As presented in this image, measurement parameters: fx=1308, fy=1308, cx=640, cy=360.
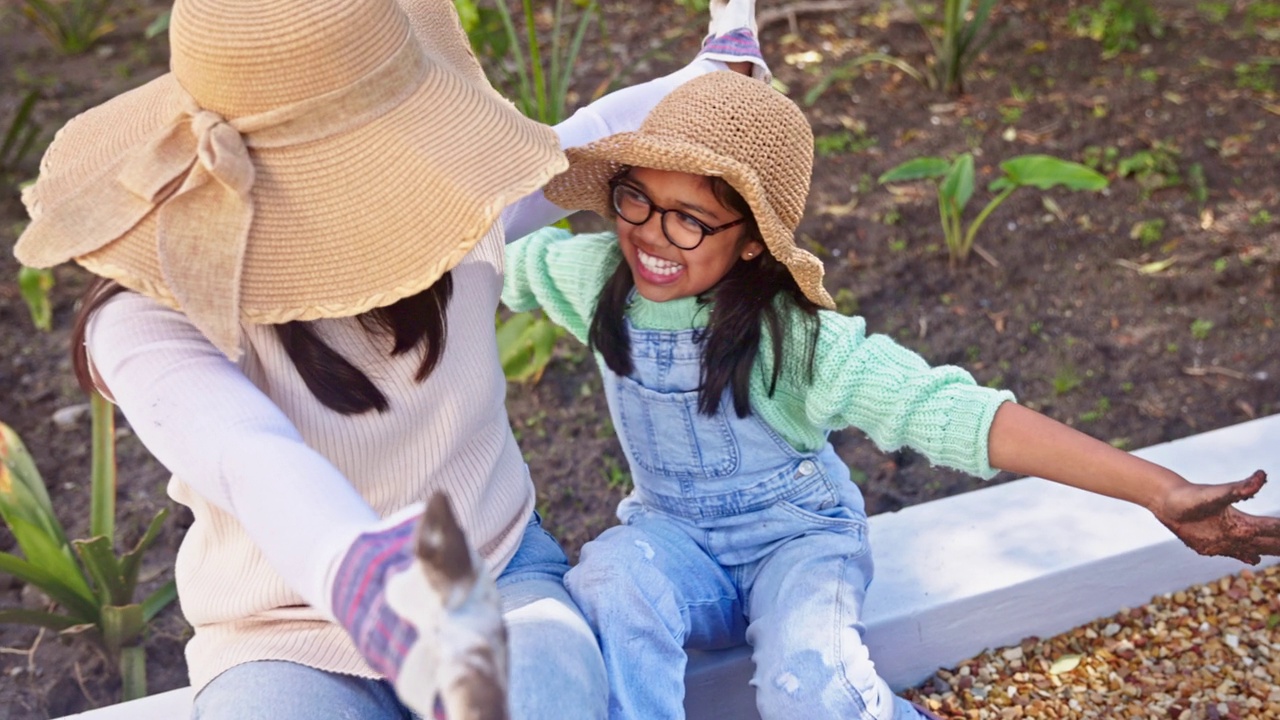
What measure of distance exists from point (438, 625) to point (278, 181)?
1.96ft

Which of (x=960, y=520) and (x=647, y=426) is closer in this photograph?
(x=647, y=426)

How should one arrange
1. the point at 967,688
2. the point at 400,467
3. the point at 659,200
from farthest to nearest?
the point at 967,688, the point at 659,200, the point at 400,467

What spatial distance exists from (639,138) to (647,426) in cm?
49

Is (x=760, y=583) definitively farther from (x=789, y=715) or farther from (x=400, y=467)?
(x=400, y=467)

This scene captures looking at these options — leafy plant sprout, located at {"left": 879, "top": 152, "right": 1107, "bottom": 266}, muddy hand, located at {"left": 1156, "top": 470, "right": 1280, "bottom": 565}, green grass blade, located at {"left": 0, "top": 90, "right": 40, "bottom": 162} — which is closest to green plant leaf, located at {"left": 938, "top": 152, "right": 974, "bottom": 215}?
leafy plant sprout, located at {"left": 879, "top": 152, "right": 1107, "bottom": 266}

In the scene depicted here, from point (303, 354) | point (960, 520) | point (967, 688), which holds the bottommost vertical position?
point (967, 688)

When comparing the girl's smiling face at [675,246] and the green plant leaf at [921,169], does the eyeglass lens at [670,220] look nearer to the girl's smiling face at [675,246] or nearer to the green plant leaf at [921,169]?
the girl's smiling face at [675,246]

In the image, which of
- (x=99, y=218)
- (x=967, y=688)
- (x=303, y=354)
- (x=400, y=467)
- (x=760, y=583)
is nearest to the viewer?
(x=99, y=218)

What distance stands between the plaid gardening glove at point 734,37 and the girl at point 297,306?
2.10ft

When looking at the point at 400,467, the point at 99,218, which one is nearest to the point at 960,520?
the point at 400,467

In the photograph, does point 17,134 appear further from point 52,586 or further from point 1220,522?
point 1220,522

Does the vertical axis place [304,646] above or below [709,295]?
below

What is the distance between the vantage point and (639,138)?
179 cm

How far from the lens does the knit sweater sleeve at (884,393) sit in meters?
1.77
